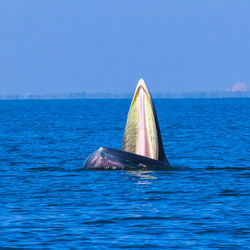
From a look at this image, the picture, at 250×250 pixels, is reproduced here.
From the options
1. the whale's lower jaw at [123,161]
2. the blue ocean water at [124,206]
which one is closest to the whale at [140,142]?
the whale's lower jaw at [123,161]

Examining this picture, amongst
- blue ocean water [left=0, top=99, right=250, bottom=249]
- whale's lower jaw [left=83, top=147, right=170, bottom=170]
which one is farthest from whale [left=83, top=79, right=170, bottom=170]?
blue ocean water [left=0, top=99, right=250, bottom=249]

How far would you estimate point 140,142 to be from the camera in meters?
27.8

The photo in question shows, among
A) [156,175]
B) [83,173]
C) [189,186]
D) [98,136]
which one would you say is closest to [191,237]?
[189,186]

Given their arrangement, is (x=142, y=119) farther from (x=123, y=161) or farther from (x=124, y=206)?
(x=124, y=206)

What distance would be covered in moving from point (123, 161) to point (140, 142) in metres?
1.04

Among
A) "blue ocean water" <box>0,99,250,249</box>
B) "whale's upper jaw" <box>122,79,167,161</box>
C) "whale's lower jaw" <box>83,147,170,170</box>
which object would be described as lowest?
"blue ocean water" <box>0,99,250,249</box>

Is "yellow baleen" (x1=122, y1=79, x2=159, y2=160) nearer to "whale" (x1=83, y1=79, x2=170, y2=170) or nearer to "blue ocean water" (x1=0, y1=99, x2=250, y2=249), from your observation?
"whale" (x1=83, y1=79, x2=170, y2=170)

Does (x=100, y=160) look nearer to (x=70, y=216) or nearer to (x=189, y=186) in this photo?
(x=189, y=186)

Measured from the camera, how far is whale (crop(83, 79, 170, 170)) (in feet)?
88.8

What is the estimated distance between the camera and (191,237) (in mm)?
18516

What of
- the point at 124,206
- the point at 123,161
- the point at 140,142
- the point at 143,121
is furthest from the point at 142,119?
the point at 124,206

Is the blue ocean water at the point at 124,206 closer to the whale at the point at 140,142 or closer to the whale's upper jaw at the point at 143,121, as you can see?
the whale at the point at 140,142

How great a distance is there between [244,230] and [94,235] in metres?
4.02

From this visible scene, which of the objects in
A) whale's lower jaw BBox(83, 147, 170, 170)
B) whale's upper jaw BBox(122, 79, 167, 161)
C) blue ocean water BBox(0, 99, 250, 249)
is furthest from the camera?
whale's lower jaw BBox(83, 147, 170, 170)
